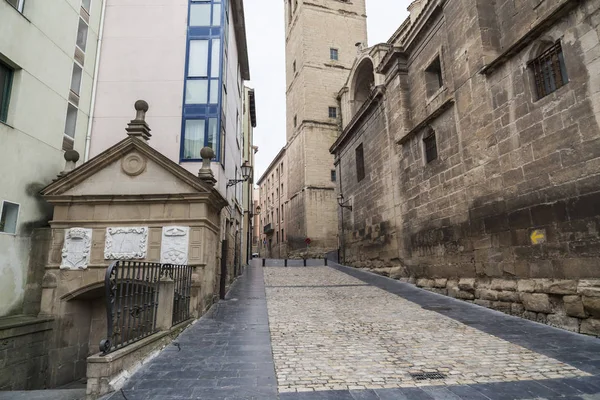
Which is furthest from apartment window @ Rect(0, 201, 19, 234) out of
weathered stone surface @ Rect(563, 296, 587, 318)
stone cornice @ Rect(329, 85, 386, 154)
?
stone cornice @ Rect(329, 85, 386, 154)

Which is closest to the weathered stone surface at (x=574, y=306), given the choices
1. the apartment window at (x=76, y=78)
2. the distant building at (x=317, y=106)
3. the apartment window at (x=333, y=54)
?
the apartment window at (x=76, y=78)

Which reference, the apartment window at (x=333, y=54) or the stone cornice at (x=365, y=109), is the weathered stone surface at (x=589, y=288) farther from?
the apartment window at (x=333, y=54)

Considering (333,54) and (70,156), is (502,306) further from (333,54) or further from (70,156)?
(333,54)

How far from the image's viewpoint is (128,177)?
8281 mm

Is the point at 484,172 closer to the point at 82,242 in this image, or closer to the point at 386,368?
the point at 386,368

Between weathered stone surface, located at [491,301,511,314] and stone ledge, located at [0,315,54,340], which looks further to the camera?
weathered stone surface, located at [491,301,511,314]

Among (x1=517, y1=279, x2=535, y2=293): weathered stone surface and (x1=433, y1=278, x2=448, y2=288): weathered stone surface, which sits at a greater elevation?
(x1=517, y1=279, x2=535, y2=293): weathered stone surface

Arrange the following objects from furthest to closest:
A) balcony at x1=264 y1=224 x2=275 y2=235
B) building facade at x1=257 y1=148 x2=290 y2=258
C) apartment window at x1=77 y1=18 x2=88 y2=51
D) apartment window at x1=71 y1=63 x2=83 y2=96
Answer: balcony at x1=264 y1=224 x2=275 y2=235 < building facade at x1=257 y1=148 x2=290 y2=258 < apartment window at x1=77 y1=18 x2=88 y2=51 < apartment window at x1=71 y1=63 x2=83 y2=96

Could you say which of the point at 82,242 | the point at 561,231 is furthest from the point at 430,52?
the point at 82,242

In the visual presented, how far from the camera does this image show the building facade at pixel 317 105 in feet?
96.8

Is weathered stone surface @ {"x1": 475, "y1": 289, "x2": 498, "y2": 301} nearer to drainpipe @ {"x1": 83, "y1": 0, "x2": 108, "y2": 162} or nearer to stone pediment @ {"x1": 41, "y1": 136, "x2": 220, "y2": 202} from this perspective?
stone pediment @ {"x1": 41, "y1": 136, "x2": 220, "y2": 202}

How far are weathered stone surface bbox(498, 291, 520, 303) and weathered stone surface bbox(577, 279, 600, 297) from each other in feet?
4.74

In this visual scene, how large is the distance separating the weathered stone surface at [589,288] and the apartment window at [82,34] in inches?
545

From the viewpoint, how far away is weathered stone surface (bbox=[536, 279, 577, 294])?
5.99 m
